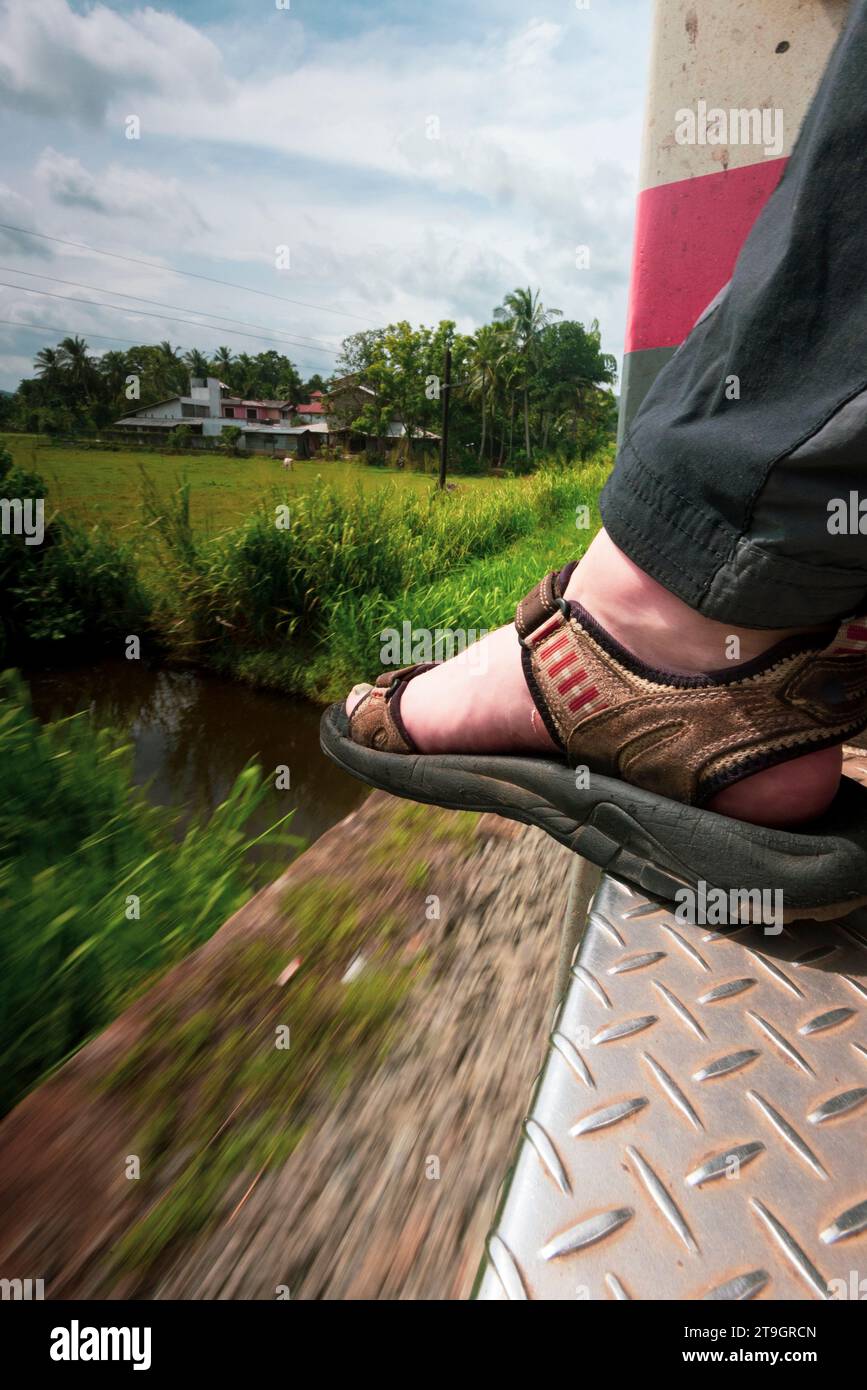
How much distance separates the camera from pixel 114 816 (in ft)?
5.86

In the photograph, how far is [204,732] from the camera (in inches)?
163

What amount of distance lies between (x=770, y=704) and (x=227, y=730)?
3.74 m

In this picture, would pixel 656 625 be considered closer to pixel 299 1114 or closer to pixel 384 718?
pixel 384 718

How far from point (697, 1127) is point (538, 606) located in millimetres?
637

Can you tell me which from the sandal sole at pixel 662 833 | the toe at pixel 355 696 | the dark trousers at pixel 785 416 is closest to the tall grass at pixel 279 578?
the toe at pixel 355 696

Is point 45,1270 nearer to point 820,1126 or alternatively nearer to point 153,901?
point 820,1126

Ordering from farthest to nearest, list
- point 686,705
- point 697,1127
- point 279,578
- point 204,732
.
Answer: point 279,578, point 204,732, point 686,705, point 697,1127

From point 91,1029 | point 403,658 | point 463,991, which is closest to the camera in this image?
point 463,991

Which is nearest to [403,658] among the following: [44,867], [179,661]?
[179,661]

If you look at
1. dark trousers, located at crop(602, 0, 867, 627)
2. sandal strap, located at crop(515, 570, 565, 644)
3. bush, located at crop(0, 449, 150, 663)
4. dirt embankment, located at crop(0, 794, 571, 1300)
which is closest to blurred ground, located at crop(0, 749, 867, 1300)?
dirt embankment, located at crop(0, 794, 571, 1300)

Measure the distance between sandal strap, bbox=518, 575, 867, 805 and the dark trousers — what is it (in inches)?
3.0

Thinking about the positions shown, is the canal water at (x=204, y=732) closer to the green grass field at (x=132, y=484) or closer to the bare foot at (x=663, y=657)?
the green grass field at (x=132, y=484)

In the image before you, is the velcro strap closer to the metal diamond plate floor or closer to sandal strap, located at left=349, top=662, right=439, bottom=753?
sandal strap, located at left=349, top=662, right=439, bottom=753

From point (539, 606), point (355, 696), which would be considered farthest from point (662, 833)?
point (355, 696)
